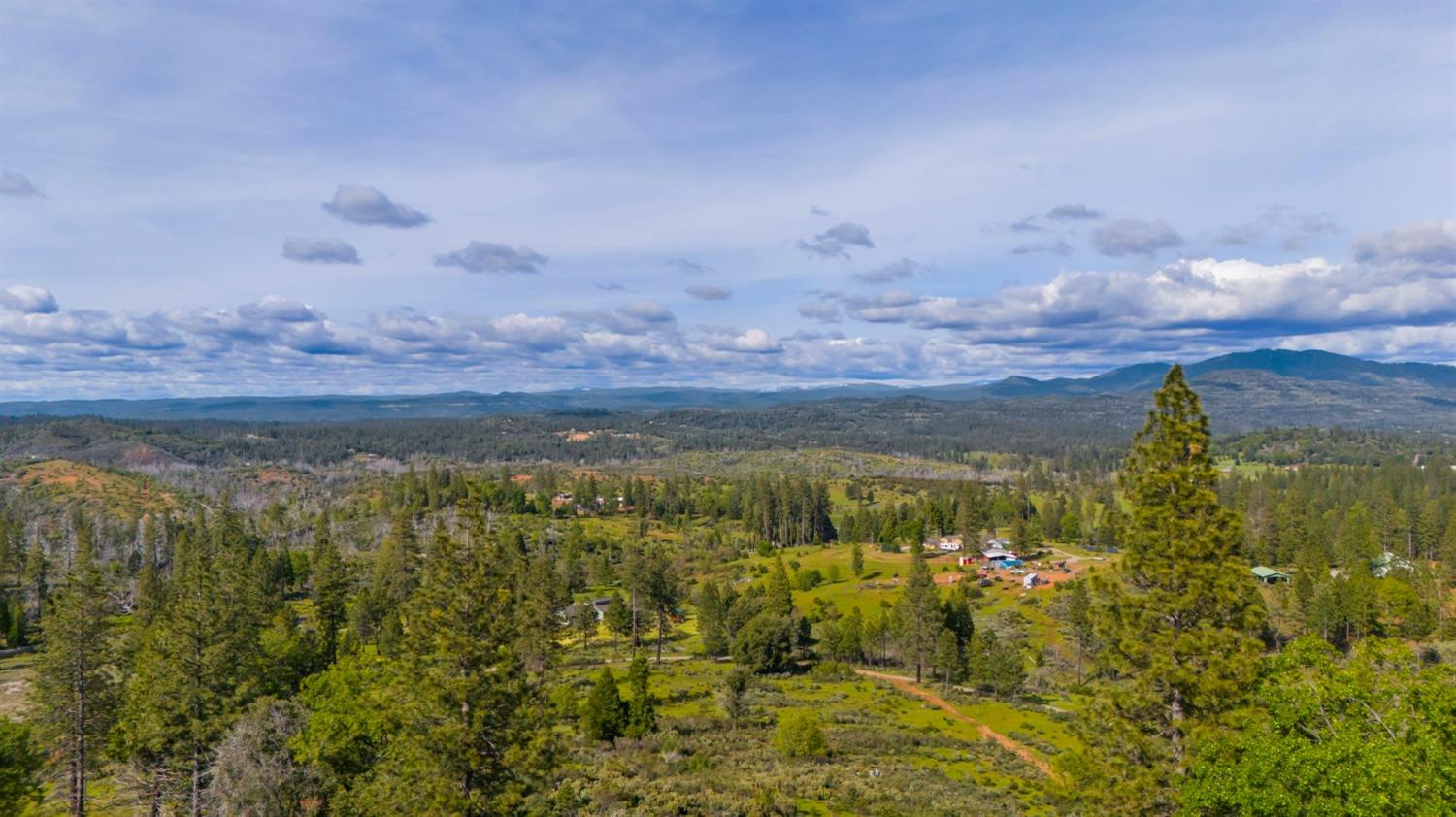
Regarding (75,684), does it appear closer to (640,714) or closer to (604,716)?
(604,716)

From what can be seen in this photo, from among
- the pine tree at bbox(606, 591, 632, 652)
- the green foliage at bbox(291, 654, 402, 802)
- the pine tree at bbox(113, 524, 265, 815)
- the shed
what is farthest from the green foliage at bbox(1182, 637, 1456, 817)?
the shed

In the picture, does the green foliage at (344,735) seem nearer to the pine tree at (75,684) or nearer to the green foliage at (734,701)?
the pine tree at (75,684)

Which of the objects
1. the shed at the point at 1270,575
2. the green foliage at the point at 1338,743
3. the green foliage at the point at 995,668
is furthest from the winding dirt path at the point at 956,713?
the shed at the point at 1270,575

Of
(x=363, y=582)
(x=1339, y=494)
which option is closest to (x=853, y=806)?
(x=363, y=582)

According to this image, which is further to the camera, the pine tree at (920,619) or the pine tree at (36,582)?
the pine tree at (36,582)

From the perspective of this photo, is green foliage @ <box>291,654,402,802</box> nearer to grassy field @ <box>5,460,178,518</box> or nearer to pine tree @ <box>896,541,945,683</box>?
pine tree @ <box>896,541,945,683</box>

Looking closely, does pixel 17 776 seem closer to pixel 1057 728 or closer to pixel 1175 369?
pixel 1175 369
